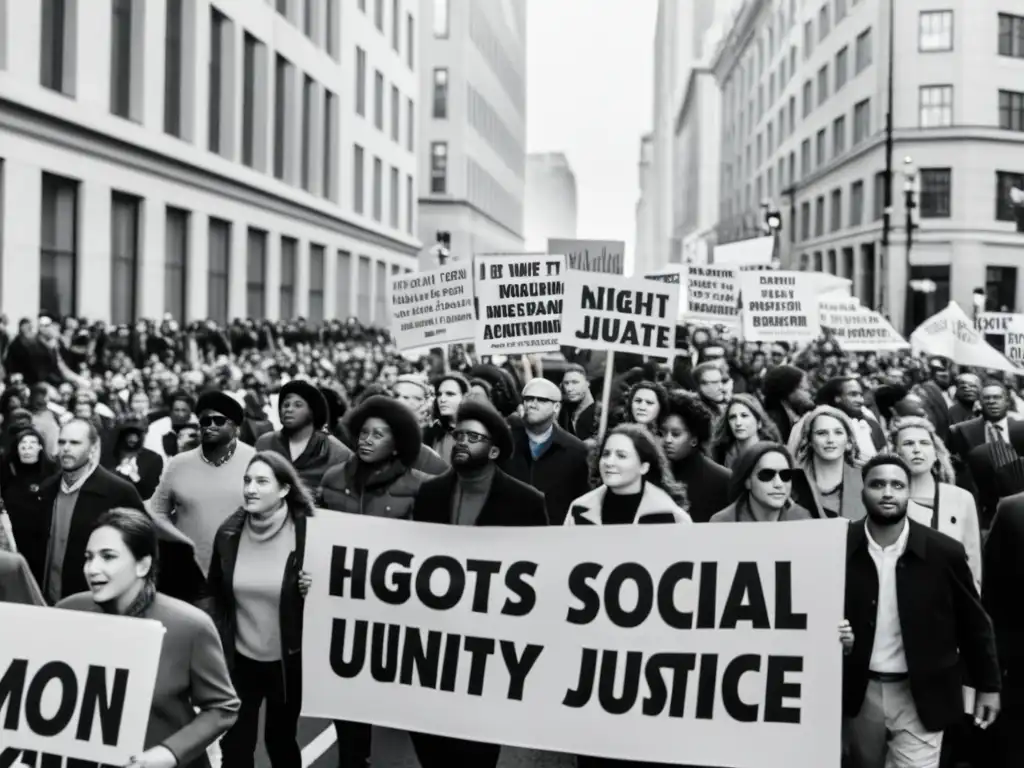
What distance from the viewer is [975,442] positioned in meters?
11.4

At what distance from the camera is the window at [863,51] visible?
56.9 m

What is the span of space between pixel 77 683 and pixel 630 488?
9.14ft

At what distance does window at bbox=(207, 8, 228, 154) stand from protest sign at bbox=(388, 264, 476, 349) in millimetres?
23671

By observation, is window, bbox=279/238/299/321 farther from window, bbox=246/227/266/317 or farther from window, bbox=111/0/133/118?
window, bbox=111/0/133/118

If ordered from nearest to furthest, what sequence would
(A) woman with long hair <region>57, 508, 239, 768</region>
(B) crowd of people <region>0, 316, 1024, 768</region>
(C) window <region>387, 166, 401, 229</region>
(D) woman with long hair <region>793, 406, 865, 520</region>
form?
(A) woman with long hair <region>57, 508, 239, 768</region> → (B) crowd of people <region>0, 316, 1024, 768</region> → (D) woman with long hair <region>793, 406, 865, 520</region> → (C) window <region>387, 166, 401, 229</region>

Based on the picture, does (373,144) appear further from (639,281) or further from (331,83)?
(639,281)

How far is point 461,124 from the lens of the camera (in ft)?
281

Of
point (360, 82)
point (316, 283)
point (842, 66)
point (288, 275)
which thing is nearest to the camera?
point (288, 275)

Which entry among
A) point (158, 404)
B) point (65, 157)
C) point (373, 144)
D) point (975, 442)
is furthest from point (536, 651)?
point (373, 144)

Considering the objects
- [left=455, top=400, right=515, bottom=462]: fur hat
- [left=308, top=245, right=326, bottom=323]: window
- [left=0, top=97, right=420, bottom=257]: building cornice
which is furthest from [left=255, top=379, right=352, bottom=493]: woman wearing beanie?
[left=308, top=245, right=326, bottom=323]: window

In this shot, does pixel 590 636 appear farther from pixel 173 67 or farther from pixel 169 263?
pixel 173 67

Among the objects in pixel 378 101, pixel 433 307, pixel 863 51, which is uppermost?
pixel 863 51

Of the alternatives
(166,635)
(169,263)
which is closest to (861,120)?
(169,263)

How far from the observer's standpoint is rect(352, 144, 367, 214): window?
54250 millimetres
